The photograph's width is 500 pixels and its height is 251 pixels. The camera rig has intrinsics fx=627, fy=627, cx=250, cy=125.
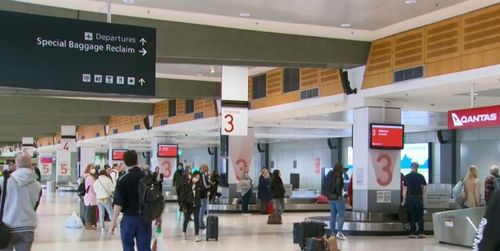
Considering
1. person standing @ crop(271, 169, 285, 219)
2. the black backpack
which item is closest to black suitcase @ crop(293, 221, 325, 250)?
the black backpack

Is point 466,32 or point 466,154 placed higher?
point 466,32

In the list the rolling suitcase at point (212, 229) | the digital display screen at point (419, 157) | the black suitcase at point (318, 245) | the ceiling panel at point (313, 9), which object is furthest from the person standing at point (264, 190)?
the black suitcase at point (318, 245)

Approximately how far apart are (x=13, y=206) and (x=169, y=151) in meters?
22.7

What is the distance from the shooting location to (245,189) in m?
22.8

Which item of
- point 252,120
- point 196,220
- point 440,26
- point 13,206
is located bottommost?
point 196,220

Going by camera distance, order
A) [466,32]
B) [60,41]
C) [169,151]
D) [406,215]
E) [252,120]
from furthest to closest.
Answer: [169,151] → [252,120] → [406,215] → [466,32] → [60,41]

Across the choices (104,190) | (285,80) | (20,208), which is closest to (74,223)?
(104,190)

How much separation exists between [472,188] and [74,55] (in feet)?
29.7

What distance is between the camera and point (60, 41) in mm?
8312

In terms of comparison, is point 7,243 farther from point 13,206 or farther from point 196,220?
point 196,220

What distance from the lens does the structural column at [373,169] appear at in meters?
15.1

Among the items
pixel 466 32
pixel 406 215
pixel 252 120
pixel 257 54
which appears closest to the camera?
pixel 466 32

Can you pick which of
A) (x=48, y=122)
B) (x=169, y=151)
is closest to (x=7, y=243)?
(x=169, y=151)

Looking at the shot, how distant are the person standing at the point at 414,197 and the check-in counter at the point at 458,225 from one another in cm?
99
